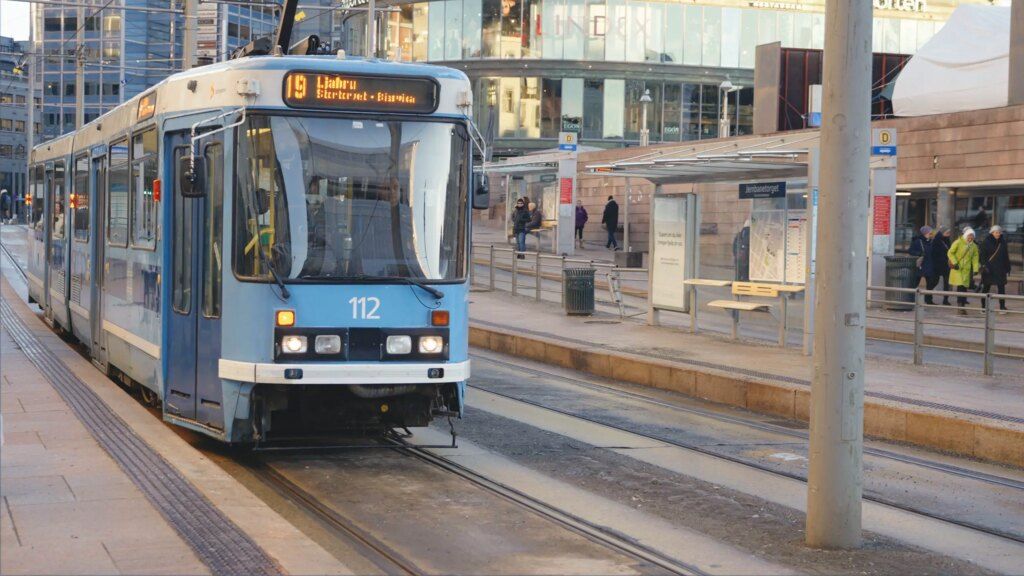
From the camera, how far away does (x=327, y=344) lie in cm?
928

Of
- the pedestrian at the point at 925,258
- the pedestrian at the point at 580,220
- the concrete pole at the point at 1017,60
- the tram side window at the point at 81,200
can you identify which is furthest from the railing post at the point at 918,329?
the pedestrian at the point at 580,220

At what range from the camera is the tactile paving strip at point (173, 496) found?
6.36 m

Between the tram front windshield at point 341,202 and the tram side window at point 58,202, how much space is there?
8.77m

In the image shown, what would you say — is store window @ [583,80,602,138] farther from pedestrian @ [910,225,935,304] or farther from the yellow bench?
the yellow bench

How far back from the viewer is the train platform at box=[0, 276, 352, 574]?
6.22 meters

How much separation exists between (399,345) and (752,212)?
34.1 ft

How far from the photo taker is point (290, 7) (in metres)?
15.4

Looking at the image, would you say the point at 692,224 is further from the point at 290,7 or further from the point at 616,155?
the point at 616,155

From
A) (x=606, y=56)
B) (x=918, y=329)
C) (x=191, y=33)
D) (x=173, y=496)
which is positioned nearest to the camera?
(x=173, y=496)

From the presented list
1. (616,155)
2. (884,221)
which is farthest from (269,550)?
(616,155)

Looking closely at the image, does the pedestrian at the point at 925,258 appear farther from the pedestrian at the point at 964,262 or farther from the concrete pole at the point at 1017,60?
the concrete pole at the point at 1017,60

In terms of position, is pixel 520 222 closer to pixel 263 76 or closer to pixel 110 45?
pixel 263 76

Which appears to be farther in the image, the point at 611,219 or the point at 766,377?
the point at 611,219

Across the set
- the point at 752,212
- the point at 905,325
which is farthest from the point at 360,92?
the point at 905,325
